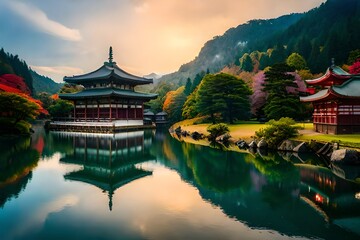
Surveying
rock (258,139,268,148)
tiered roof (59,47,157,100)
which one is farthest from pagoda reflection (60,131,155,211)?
tiered roof (59,47,157,100)

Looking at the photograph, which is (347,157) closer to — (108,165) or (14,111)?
(108,165)

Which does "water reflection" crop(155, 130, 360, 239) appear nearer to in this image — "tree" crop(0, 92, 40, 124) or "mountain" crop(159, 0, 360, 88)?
"tree" crop(0, 92, 40, 124)

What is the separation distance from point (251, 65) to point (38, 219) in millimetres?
83075

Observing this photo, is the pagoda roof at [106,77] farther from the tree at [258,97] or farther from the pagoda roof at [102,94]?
the tree at [258,97]

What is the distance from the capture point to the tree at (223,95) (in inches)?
1715

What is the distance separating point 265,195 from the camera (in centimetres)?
1195

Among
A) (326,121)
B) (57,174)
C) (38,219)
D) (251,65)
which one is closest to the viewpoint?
(38,219)

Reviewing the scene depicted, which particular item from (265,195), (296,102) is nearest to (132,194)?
(265,195)

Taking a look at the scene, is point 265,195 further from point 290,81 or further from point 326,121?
point 290,81

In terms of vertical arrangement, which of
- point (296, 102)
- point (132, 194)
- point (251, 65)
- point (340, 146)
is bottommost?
point (132, 194)

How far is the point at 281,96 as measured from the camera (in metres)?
37.9

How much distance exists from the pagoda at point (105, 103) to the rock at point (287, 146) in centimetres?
2694

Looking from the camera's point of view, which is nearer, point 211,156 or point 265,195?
point 265,195

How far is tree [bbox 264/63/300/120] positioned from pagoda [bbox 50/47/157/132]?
23.3 meters
